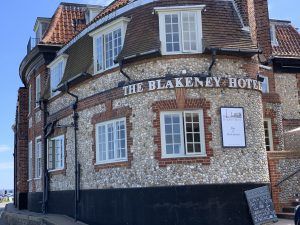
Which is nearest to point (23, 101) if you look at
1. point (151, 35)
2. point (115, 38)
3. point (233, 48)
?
point (115, 38)

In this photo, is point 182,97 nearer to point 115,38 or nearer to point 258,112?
point 258,112

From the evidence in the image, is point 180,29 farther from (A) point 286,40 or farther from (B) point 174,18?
(A) point 286,40

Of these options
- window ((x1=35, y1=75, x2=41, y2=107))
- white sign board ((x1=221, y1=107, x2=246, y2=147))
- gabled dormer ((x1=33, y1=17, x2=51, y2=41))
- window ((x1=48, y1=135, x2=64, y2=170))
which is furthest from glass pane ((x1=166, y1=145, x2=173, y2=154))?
gabled dormer ((x1=33, y1=17, x2=51, y2=41))

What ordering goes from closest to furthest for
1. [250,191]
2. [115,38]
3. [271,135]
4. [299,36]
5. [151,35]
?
[250,191] < [151,35] < [115,38] < [271,135] < [299,36]

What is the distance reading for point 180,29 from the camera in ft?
45.5

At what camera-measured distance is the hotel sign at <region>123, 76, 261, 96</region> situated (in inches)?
535

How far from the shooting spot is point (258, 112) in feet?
46.8

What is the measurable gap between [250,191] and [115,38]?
7.15m

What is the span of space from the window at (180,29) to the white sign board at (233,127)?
229cm

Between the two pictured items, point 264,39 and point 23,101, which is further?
point 23,101

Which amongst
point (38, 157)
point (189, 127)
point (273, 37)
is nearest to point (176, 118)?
point (189, 127)

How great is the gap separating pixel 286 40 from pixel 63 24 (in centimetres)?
1316

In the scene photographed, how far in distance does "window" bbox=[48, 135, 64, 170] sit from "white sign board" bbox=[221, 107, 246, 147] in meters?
8.10

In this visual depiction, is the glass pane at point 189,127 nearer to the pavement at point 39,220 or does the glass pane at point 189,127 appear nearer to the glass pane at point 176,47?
the glass pane at point 176,47
